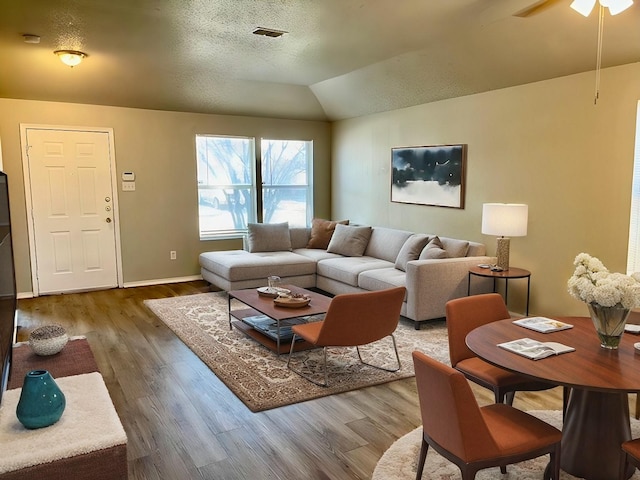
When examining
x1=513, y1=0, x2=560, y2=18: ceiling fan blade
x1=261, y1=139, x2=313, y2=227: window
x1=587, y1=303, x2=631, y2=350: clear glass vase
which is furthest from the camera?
x1=261, y1=139, x2=313, y2=227: window

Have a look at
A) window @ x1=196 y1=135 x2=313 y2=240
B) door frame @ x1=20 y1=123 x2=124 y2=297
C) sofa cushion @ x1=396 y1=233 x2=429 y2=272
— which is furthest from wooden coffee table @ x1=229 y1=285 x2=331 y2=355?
window @ x1=196 y1=135 x2=313 y2=240

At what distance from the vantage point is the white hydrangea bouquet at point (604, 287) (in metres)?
2.04

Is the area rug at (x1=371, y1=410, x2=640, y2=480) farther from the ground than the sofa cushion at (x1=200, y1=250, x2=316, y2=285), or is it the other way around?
the sofa cushion at (x1=200, y1=250, x2=316, y2=285)

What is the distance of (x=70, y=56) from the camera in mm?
4691

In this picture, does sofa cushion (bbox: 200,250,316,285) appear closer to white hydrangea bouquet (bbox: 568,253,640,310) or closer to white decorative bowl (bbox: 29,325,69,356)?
white decorative bowl (bbox: 29,325,69,356)

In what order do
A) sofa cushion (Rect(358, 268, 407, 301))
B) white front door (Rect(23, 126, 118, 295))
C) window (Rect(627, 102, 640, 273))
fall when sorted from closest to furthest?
1. window (Rect(627, 102, 640, 273))
2. sofa cushion (Rect(358, 268, 407, 301))
3. white front door (Rect(23, 126, 118, 295))

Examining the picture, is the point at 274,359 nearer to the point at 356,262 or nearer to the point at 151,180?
the point at 356,262

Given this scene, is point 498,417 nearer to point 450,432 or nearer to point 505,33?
point 450,432

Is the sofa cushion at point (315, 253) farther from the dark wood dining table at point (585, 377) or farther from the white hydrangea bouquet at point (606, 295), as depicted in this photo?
the white hydrangea bouquet at point (606, 295)

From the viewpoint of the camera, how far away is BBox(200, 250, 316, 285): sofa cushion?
5602mm

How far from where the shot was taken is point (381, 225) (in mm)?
6719

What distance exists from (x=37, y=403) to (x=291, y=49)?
388cm

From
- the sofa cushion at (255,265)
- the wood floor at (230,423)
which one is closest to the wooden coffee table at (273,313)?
the wood floor at (230,423)

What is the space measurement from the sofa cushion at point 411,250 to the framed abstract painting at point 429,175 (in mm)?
606
